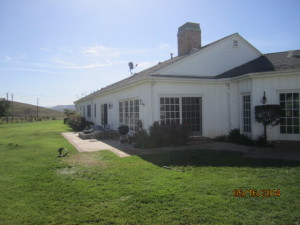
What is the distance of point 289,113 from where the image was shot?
9461mm

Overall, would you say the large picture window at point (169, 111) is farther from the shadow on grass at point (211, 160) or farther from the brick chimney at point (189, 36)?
the brick chimney at point (189, 36)

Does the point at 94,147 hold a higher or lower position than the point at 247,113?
lower

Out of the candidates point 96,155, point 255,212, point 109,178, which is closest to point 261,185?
point 255,212

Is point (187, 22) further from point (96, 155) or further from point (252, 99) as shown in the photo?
point (96, 155)

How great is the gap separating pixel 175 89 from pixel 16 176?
7.33 m

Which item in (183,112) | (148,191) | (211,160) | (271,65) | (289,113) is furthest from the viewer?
(183,112)

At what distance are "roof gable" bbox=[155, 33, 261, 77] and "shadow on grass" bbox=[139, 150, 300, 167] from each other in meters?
4.55

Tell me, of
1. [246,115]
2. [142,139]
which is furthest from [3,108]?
[246,115]

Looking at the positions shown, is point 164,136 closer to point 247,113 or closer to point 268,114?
point 247,113

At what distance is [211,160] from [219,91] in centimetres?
552

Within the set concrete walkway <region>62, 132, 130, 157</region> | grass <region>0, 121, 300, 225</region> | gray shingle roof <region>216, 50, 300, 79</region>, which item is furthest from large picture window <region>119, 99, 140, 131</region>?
grass <region>0, 121, 300, 225</region>

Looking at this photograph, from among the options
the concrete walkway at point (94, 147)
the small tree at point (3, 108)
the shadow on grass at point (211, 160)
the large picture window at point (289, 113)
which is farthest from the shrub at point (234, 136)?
the small tree at point (3, 108)

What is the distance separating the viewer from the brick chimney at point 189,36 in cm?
1447

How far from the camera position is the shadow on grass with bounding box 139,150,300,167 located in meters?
6.63
